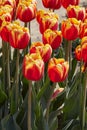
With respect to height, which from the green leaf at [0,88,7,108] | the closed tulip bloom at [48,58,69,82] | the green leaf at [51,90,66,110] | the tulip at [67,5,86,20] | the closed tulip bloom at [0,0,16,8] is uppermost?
the closed tulip bloom at [0,0,16,8]

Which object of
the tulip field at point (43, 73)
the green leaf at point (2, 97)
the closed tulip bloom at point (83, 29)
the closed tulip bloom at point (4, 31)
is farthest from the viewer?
the green leaf at point (2, 97)

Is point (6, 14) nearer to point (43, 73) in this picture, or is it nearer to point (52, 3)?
point (52, 3)

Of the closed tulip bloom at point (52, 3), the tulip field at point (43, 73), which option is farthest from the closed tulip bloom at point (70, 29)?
the closed tulip bloom at point (52, 3)

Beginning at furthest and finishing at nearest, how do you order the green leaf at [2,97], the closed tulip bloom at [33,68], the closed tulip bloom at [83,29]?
the green leaf at [2,97] < the closed tulip bloom at [83,29] < the closed tulip bloom at [33,68]

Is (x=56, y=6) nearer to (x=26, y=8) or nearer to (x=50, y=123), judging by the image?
(x=26, y=8)

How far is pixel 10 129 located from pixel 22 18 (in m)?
0.59

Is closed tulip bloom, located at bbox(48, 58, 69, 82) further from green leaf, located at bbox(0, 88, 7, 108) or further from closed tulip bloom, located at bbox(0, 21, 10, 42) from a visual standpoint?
green leaf, located at bbox(0, 88, 7, 108)

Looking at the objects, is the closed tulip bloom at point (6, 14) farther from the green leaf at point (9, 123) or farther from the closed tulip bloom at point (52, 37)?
the green leaf at point (9, 123)

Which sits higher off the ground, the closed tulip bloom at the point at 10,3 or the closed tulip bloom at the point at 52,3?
the closed tulip bloom at the point at 10,3

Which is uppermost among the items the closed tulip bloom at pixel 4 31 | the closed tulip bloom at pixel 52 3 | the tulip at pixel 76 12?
the closed tulip bloom at pixel 52 3

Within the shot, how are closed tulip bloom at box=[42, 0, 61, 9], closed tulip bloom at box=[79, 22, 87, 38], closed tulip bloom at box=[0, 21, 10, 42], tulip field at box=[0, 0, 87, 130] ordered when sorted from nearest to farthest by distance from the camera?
tulip field at box=[0, 0, 87, 130] < closed tulip bloom at box=[0, 21, 10, 42] < closed tulip bloom at box=[79, 22, 87, 38] < closed tulip bloom at box=[42, 0, 61, 9]

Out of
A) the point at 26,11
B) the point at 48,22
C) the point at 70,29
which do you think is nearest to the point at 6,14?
the point at 26,11

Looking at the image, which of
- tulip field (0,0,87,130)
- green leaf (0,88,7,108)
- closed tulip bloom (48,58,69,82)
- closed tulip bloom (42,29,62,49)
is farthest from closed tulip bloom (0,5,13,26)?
closed tulip bloom (48,58,69,82)

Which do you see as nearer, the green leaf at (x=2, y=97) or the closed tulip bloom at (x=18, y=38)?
the closed tulip bloom at (x=18, y=38)
